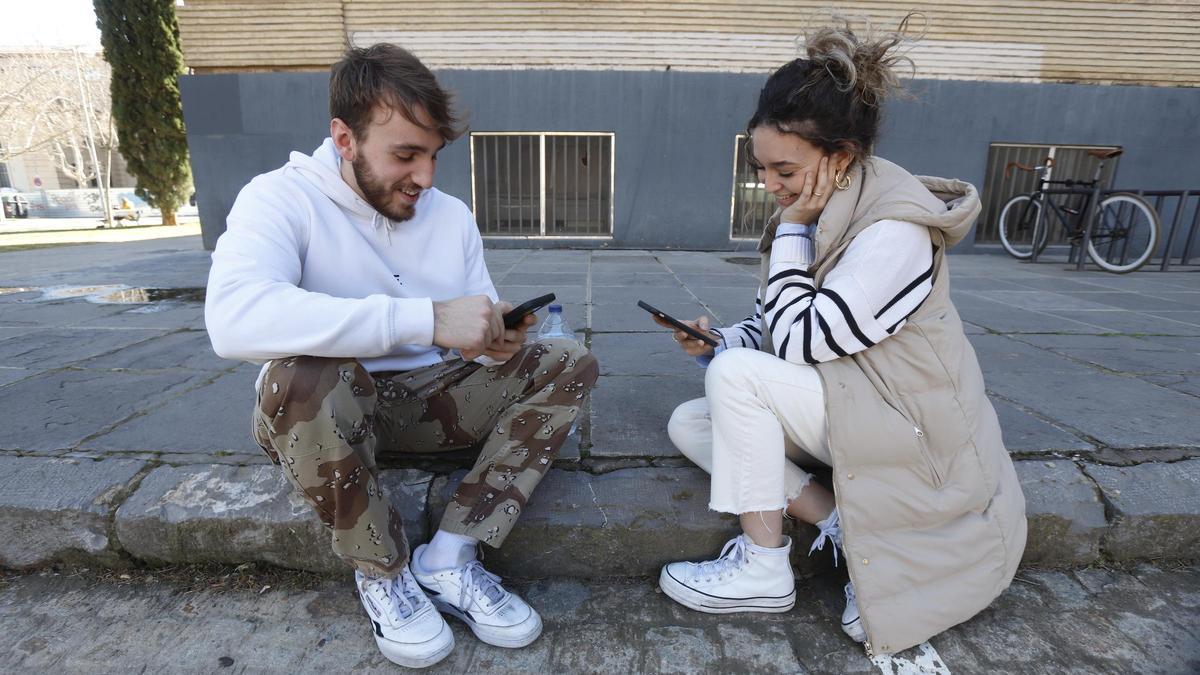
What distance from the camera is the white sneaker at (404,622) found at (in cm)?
145

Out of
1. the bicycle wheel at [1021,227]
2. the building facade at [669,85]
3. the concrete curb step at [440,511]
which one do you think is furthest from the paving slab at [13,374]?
the bicycle wheel at [1021,227]

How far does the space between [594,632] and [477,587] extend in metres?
0.33

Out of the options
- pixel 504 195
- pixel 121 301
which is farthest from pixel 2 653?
pixel 504 195

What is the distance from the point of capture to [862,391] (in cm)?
148

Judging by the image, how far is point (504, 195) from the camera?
8.64 meters

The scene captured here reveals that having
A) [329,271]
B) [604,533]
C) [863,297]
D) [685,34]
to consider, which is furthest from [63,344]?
[685,34]

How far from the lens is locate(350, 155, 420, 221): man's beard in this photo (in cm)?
168

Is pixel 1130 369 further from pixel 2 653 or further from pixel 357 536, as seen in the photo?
pixel 2 653

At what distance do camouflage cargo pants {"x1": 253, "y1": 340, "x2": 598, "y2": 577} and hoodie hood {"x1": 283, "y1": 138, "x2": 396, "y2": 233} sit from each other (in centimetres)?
51

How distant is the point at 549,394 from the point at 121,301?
16.0 ft

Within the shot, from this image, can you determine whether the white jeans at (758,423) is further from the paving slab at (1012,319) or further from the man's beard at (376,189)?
the paving slab at (1012,319)

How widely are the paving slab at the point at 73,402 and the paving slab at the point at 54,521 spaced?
271mm

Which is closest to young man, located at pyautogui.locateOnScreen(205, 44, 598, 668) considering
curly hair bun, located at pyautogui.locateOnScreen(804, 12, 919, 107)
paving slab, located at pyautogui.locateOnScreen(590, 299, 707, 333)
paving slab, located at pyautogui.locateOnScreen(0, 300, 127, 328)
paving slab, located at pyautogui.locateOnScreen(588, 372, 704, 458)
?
paving slab, located at pyautogui.locateOnScreen(588, 372, 704, 458)

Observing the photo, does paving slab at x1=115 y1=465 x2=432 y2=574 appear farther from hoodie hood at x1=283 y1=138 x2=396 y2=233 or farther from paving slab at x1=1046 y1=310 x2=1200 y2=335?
paving slab at x1=1046 y1=310 x2=1200 y2=335
